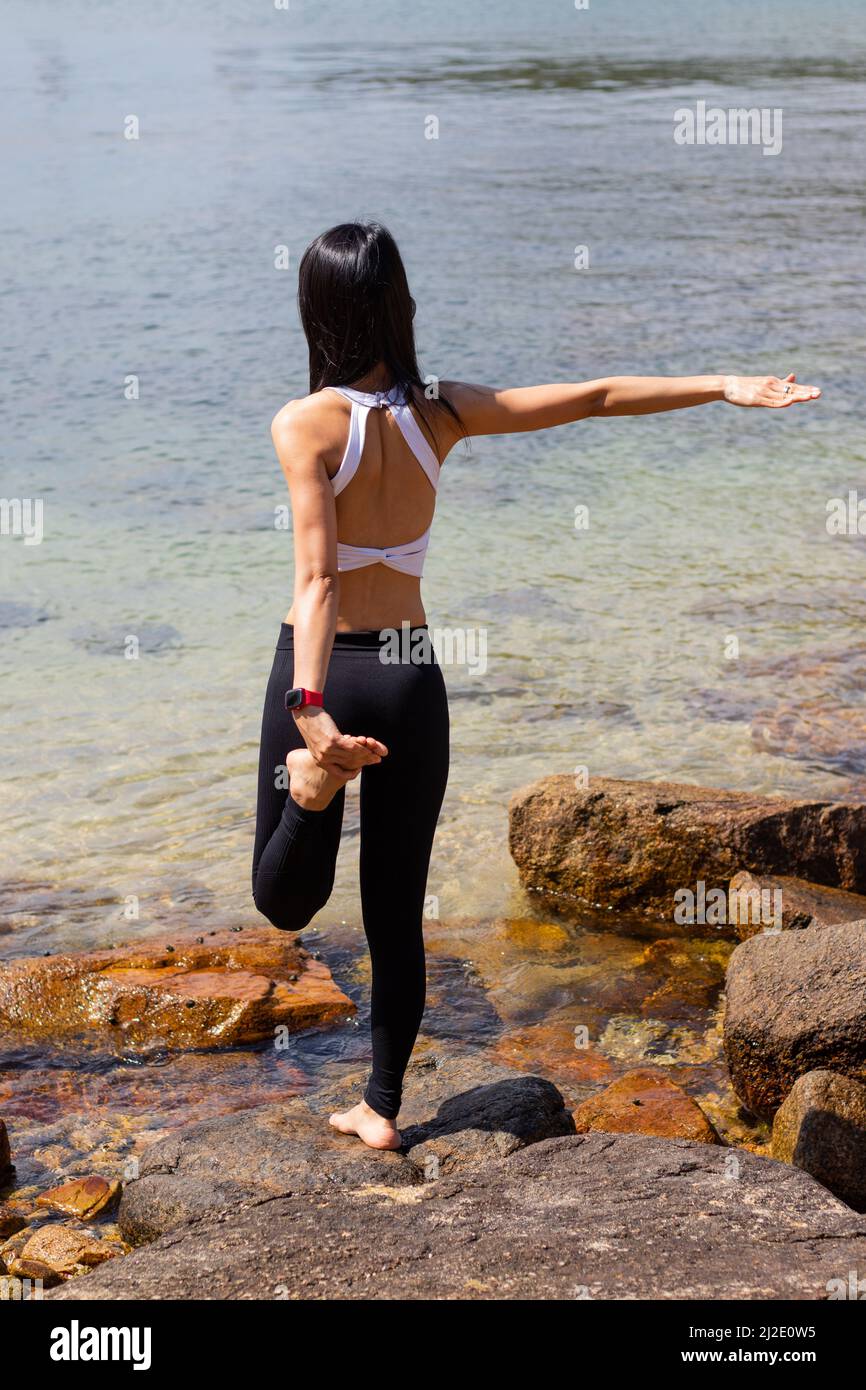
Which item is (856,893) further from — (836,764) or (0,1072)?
(0,1072)

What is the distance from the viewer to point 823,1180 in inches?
152

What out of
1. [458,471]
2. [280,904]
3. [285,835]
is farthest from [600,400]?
[458,471]

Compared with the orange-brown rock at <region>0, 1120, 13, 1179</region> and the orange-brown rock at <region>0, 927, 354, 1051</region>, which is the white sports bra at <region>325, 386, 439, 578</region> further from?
the orange-brown rock at <region>0, 927, 354, 1051</region>

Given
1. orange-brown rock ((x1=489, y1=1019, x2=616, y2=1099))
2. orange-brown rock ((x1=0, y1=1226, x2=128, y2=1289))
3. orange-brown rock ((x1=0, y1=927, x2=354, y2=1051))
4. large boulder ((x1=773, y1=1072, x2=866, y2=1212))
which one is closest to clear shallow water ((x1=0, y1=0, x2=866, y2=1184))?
orange-brown rock ((x1=489, y1=1019, x2=616, y2=1099))

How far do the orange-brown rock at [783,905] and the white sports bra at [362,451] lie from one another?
8.56 ft

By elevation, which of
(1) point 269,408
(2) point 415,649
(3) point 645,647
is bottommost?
(3) point 645,647

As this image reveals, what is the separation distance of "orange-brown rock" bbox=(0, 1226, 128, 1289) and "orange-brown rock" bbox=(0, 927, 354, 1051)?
1.23 m

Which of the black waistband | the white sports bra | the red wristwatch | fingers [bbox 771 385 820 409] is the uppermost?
fingers [bbox 771 385 820 409]

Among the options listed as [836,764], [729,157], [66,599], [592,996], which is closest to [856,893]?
[592,996]

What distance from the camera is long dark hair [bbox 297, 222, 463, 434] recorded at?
3.29m

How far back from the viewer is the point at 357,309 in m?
3.33

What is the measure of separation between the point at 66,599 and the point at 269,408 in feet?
15.2

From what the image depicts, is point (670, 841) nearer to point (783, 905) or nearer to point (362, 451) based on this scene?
point (783, 905)

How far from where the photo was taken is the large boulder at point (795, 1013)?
14.0 ft
